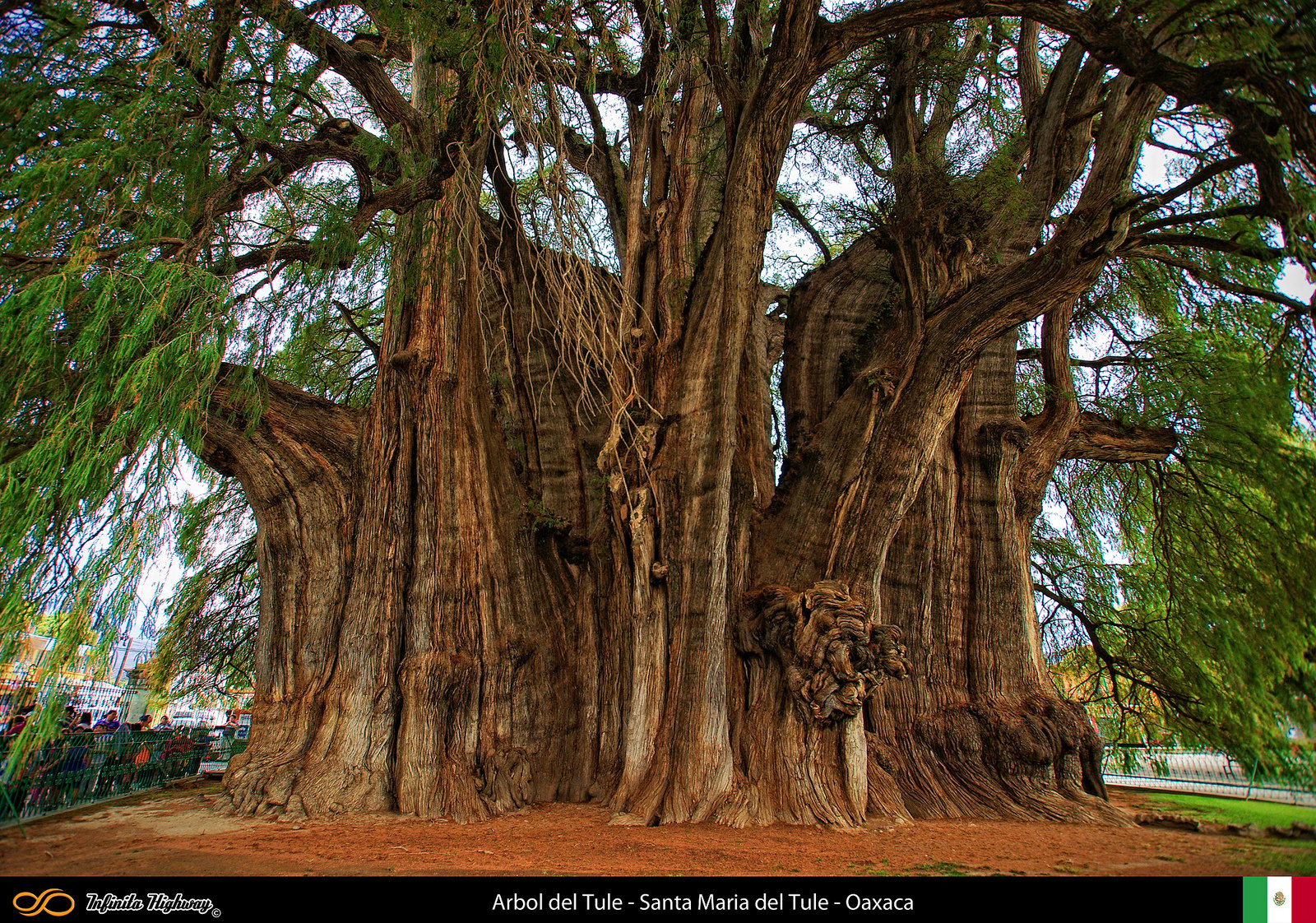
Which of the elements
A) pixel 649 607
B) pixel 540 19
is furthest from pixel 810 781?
pixel 540 19

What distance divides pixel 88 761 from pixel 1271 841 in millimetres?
7786

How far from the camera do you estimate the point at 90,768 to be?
573cm

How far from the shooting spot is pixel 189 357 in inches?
145

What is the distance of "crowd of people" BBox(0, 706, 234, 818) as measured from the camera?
4.59 m

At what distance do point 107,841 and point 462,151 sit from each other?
15.4ft

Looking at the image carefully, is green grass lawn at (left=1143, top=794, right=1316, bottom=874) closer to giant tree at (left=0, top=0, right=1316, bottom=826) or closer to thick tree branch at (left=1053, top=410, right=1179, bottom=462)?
giant tree at (left=0, top=0, right=1316, bottom=826)

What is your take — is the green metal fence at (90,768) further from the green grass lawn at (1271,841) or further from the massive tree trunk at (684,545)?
the green grass lawn at (1271,841)
